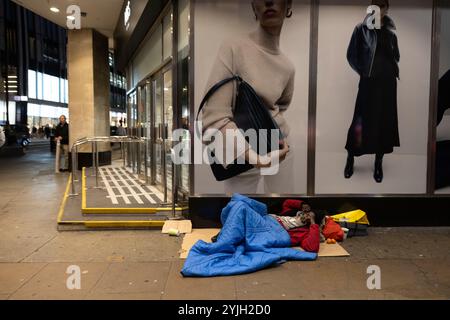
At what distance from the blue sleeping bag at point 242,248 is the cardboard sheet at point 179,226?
793 mm

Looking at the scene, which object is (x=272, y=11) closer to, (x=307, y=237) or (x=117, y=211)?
(x=307, y=237)

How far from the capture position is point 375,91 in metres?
6.04

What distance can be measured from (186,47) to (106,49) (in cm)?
820

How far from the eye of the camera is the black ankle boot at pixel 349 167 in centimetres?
609

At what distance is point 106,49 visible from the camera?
43.4 feet

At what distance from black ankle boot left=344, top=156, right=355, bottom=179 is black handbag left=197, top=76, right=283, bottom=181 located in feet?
3.66

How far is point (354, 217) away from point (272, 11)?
3.24 m

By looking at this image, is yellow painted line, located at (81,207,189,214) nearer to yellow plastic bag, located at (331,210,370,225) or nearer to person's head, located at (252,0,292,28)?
yellow plastic bag, located at (331,210,370,225)

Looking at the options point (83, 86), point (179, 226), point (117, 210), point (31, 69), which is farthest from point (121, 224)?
point (31, 69)

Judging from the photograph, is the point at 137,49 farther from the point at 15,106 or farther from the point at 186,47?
the point at 15,106

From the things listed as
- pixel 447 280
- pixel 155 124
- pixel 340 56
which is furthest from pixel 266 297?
pixel 155 124

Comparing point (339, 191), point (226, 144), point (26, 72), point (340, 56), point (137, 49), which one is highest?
point (26, 72)

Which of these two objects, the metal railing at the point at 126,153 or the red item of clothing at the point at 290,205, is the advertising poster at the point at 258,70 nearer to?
the red item of clothing at the point at 290,205

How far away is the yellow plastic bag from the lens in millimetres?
5699
